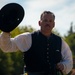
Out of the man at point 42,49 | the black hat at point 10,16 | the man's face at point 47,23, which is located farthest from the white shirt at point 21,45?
the man's face at point 47,23

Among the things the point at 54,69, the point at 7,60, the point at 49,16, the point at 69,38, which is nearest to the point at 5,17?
the point at 49,16

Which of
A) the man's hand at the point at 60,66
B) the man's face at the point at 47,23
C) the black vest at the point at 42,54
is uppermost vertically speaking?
the man's face at the point at 47,23

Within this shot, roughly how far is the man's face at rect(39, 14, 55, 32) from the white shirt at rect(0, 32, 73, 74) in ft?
0.79

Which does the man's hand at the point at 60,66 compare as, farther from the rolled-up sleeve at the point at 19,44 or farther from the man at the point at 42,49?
the rolled-up sleeve at the point at 19,44

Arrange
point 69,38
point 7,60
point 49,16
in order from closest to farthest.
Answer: point 49,16, point 7,60, point 69,38

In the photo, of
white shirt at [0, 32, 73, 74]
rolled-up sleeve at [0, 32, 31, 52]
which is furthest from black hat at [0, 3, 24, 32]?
rolled-up sleeve at [0, 32, 31, 52]

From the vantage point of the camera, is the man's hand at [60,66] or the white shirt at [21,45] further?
the man's hand at [60,66]

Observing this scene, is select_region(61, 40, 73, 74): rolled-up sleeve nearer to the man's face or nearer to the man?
the man

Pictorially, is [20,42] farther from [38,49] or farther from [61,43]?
[61,43]

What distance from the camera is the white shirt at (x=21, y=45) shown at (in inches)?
217

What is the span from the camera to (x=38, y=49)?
5.92 m

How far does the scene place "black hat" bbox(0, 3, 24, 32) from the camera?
18.1 ft

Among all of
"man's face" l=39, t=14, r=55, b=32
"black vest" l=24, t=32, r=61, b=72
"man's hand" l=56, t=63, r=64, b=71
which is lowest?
"man's hand" l=56, t=63, r=64, b=71

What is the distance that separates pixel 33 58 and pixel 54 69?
1.18ft
